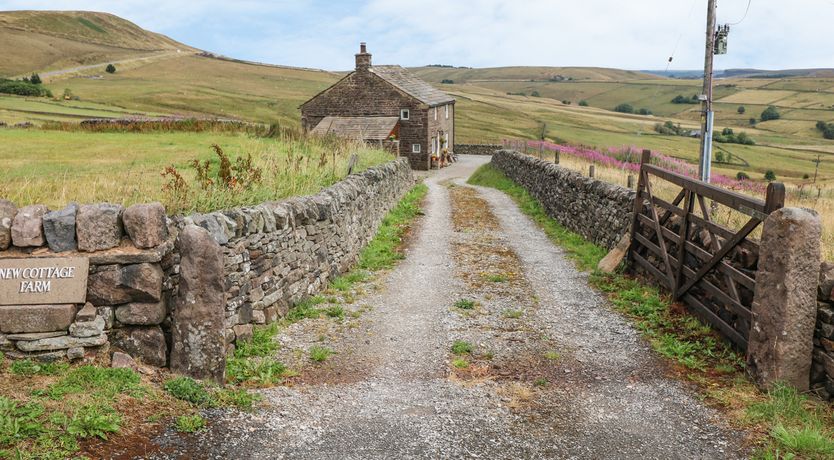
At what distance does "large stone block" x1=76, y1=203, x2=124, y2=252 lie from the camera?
590cm

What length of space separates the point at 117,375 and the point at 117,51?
Answer: 14915 cm

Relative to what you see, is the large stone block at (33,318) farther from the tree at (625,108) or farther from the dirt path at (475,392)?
the tree at (625,108)

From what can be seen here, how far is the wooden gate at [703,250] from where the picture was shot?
7.16 meters

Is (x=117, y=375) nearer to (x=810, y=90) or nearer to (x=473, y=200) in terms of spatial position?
(x=473, y=200)

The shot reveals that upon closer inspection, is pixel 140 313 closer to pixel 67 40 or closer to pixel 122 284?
pixel 122 284

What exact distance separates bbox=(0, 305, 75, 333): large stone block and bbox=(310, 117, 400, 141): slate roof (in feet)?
Answer: 124

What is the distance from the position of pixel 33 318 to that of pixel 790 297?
23.9ft

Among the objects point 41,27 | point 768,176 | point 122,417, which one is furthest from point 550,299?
point 41,27

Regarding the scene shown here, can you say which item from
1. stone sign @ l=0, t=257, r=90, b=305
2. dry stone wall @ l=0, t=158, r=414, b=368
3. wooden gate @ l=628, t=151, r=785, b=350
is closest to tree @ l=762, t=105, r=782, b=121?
wooden gate @ l=628, t=151, r=785, b=350

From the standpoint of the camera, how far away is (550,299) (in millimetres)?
10195

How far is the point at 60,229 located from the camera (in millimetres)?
5902

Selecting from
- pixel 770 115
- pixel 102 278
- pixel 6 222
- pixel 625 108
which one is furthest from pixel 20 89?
pixel 625 108

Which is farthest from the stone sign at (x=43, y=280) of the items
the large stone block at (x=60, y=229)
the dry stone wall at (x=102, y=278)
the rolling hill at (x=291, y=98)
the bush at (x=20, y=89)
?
the bush at (x=20, y=89)

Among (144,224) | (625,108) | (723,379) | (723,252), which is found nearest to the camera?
(144,224)
